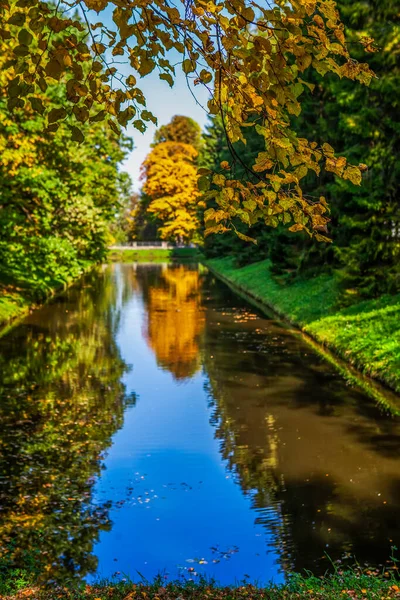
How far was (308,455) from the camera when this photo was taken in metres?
10.3

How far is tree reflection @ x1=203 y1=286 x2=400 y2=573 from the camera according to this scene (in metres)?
7.55

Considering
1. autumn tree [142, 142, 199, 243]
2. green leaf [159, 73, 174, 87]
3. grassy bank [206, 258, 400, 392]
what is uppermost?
autumn tree [142, 142, 199, 243]

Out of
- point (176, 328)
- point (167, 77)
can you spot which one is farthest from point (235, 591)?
point (176, 328)

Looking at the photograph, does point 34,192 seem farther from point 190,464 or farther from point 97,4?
point 97,4

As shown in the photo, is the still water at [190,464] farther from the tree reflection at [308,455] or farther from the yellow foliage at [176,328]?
the yellow foliage at [176,328]

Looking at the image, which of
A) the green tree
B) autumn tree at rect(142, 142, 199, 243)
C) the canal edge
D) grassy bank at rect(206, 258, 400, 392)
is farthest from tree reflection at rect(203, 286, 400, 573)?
autumn tree at rect(142, 142, 199, 243)

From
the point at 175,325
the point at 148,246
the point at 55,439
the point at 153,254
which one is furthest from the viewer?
the point at 148,246

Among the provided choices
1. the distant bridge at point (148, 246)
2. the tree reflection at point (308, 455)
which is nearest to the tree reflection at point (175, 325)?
the tree reflection at point (308, 455)

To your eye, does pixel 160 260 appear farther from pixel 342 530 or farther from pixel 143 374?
pixel 342 530

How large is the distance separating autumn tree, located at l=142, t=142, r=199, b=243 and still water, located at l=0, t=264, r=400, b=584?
→ 77.7m

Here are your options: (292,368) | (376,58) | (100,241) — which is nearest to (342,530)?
(292,368)

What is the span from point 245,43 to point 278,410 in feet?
31.2

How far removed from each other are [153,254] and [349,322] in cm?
7674

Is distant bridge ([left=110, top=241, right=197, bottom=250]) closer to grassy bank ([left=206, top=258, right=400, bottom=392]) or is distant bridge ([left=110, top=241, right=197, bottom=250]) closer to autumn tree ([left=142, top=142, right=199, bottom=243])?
autumn tree ([left=142, top=142, right=199, bottom=243])
